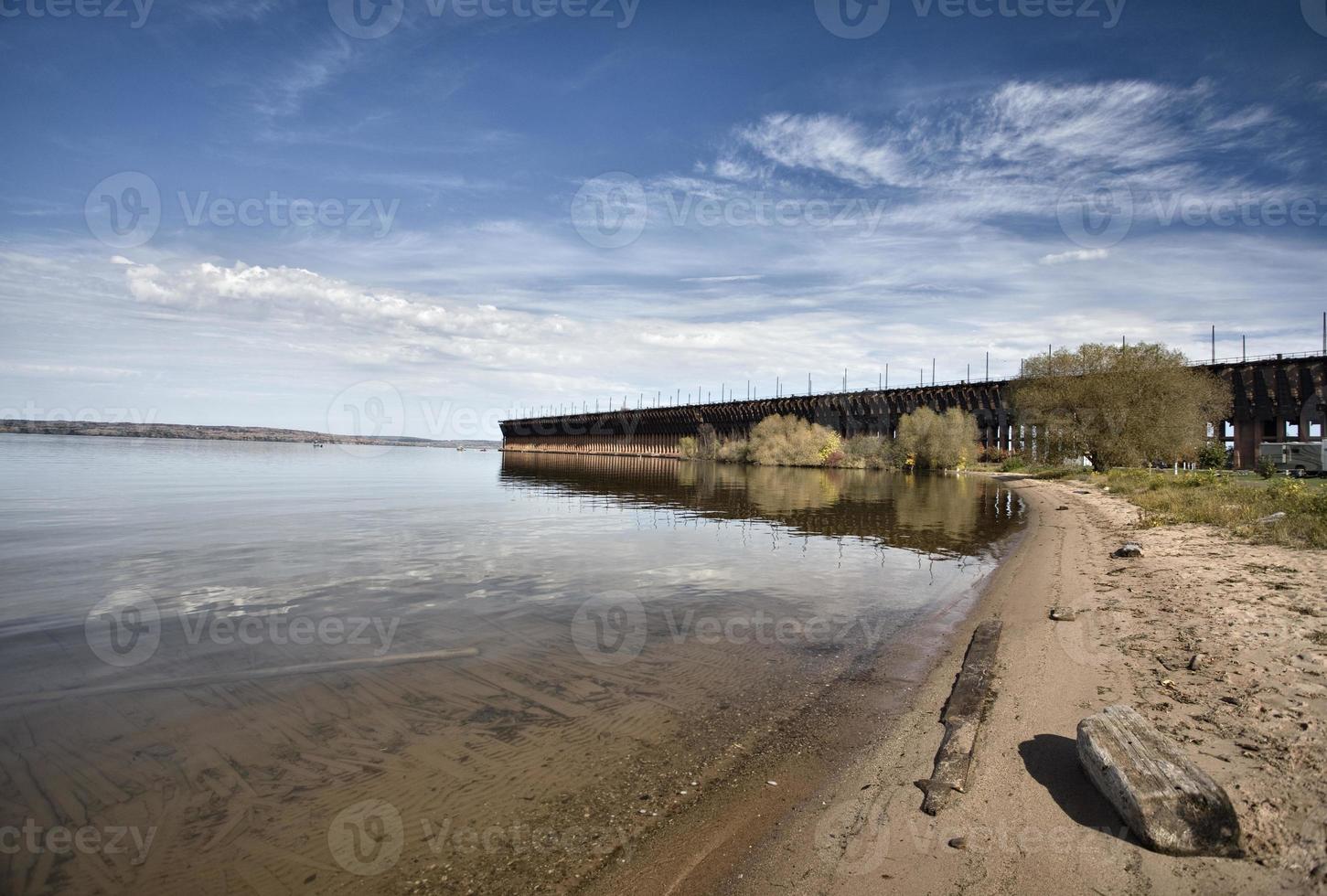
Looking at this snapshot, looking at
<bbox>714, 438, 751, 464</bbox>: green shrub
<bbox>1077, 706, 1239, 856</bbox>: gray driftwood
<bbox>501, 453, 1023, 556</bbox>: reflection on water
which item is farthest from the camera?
<bbox>714, 438, 751, 464</bbox>: green shrub

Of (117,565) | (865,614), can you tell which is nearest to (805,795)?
(865,614)

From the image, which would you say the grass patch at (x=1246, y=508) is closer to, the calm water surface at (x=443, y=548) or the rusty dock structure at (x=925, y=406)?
the calm water surface at (x=443, y=548)

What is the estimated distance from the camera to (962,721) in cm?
733

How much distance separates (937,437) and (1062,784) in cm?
8722

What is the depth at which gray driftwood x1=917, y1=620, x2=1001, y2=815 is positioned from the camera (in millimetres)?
5840

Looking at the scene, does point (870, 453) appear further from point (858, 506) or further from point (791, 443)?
point (858, 506)

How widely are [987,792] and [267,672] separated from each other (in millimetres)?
8659

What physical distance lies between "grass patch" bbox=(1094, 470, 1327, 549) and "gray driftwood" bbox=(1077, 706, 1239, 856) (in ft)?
43.6

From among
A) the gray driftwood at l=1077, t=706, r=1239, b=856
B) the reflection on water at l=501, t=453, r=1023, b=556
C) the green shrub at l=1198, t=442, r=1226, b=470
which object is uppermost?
the green shrub at l=1198, t=442, r=1226, b=470

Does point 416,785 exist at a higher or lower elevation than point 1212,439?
lower

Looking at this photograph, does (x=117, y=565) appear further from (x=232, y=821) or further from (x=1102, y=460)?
(x=1102, y=460)

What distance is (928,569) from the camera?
17406mm

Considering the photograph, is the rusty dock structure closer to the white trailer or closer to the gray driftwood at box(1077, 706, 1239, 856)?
the white trailer

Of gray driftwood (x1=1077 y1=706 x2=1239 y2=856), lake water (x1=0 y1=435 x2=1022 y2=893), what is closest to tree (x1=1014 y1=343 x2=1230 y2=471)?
lake water (x1=0 y1=435 x2=1022 y2=893)
